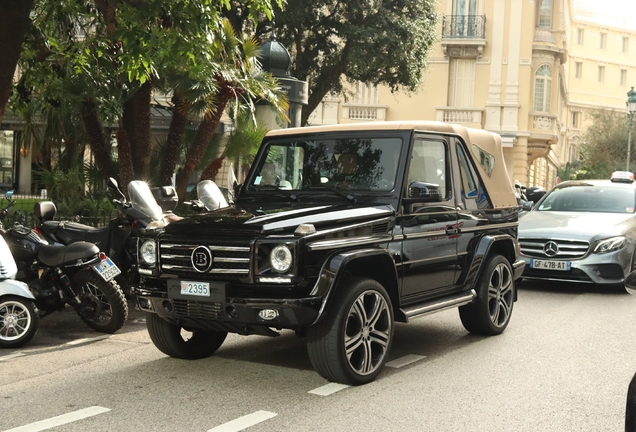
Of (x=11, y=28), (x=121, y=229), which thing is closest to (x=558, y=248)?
(x=121, y=229)

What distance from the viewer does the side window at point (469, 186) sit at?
8.20m

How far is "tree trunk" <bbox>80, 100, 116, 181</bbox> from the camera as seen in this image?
13562mm

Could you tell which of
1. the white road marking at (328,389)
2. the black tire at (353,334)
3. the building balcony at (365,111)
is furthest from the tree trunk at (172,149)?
the building balcony at (365,111)

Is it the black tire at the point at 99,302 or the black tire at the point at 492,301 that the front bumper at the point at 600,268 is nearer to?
the black tire at the point at 492,301

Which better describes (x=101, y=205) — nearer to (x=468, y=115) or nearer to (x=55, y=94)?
(x=55, y=94)

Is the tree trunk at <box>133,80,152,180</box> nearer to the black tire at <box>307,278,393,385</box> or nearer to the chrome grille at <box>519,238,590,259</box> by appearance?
the chrome grille at <box>519,238,590,259</box>

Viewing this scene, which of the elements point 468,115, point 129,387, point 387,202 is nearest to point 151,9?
point 387,202

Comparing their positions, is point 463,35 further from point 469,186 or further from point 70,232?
point 469,186

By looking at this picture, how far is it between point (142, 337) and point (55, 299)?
0.91m

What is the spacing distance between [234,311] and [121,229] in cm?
402

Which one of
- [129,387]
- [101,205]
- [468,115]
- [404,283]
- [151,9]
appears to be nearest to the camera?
[129,387]

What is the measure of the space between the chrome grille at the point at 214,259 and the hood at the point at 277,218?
0.41 ft

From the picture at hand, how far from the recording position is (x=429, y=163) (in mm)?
7746

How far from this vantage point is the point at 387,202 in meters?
7.15
